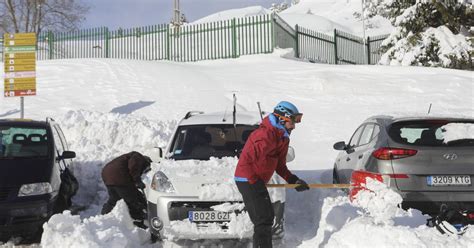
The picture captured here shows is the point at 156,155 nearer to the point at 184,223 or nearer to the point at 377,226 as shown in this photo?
the point at 184,223

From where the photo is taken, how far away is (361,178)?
6.01m

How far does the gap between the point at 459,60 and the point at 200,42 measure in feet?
36.1

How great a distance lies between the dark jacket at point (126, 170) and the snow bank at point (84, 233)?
0.91 meters

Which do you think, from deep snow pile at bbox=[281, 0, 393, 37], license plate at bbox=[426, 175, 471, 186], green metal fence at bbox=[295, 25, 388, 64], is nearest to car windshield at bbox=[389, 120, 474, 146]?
license plate at bbox=[426, 175, 471, 186]

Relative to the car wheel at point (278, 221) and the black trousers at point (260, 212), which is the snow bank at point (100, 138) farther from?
the black trousers at point (260, 212)

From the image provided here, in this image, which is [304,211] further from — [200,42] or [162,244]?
[200,42]

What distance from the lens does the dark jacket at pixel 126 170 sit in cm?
680

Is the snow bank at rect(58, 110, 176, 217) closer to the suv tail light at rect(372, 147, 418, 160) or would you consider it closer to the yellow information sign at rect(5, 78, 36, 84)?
the yellow information sign at rect(5, 78, 36, 84)

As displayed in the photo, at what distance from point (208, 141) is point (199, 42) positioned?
1575cm

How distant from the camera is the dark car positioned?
609 cm

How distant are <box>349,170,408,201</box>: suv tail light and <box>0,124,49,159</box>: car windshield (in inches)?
171

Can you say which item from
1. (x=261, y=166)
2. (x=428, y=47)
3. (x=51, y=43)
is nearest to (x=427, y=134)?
(x=261, y=166)

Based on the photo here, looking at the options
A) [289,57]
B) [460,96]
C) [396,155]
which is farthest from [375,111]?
[396,155]

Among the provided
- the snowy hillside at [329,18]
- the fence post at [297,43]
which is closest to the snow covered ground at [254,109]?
the fence post at [297,43]
